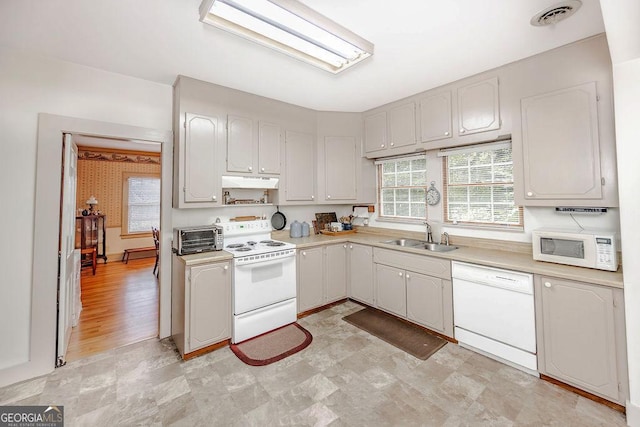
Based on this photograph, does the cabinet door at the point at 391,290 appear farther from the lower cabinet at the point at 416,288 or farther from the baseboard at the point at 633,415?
the baseboard at the point at 633,415

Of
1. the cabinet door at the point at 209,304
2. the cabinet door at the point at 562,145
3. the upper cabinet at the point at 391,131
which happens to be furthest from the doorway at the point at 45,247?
the cabinet door at the point at 562,145

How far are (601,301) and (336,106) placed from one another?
3.19 metres

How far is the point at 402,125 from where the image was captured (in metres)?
3.30

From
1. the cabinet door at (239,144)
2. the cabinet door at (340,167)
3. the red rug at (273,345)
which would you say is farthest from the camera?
the cabinet door at (340,167)

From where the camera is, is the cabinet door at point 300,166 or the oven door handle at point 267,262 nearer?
the oven door handle at point 267,262

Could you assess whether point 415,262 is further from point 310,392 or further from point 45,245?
point 45,245

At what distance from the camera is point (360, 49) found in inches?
82.4

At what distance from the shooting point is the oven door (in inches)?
106

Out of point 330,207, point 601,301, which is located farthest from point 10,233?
point 601,301

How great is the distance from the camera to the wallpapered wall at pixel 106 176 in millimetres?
5996

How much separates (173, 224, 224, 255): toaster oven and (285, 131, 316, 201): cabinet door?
1.04 metres

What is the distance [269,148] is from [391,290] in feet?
7.39

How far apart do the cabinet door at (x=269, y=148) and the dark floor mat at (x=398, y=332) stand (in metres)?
2.06

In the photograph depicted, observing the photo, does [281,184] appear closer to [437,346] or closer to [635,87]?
[437,346]
